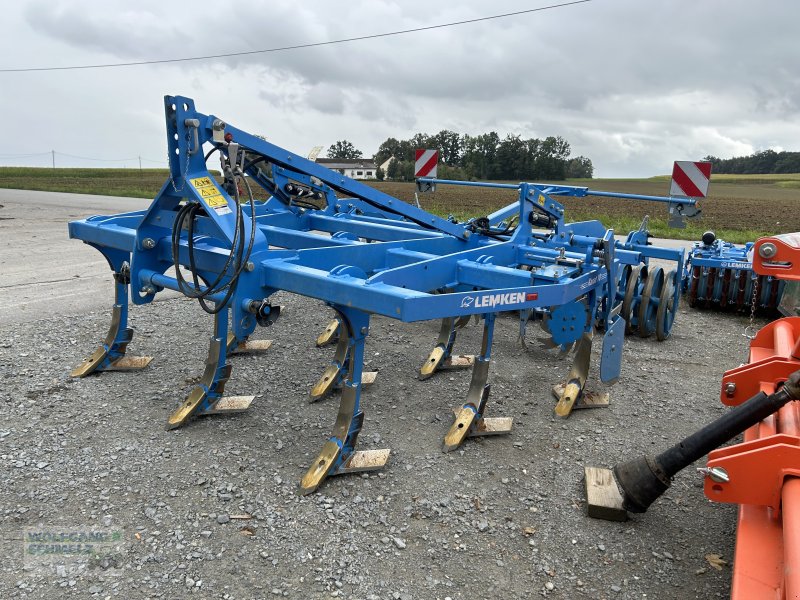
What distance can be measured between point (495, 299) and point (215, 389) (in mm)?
1896

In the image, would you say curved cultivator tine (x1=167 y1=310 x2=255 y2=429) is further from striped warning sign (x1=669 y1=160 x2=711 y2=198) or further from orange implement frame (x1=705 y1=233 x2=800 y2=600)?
striped warning sign (x1=669 y1=160 x2=711 y2=198)

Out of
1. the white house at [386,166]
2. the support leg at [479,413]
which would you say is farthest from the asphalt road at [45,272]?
the white house at [386,166]

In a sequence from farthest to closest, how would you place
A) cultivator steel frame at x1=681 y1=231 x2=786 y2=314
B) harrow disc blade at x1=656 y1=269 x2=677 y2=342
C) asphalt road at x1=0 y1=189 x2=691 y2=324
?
cultivator steel frame at x1=681 y1=231 x2=786 y2=314 → asphalt road at x1=0 y1=189 x2=691 y2=324 → harrow disc blade at x1=656 y1=269 x2=677 y2=342

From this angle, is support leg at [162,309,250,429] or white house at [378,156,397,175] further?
white house at [378,156,397,175]

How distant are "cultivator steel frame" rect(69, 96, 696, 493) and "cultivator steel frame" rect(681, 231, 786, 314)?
233 centimetres

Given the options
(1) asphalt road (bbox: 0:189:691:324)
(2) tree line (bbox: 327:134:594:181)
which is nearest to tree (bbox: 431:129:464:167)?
(2) tree line (bbox: 327:134:594:181)

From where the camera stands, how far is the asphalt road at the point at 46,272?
19.2 feet

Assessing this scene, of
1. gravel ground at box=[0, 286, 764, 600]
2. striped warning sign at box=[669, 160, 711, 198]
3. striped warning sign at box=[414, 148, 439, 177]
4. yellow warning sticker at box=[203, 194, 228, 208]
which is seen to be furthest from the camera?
striped warning sign at box=[414, 148, 439, 177]

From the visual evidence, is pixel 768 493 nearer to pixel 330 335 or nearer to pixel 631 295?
pixel 330 335

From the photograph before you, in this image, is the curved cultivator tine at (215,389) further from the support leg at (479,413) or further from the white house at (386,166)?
the white house at (386,166)

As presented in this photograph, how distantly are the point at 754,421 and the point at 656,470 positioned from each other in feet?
1.87

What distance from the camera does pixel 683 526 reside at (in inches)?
113

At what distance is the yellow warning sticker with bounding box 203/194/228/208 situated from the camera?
330 cm

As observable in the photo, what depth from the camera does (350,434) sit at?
3.25 metres
